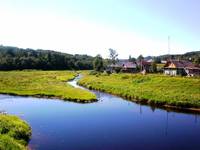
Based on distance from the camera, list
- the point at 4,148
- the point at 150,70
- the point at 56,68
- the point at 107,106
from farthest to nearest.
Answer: the point at 56,68 < the point at 150,70 < the point at 107,106 < the point at 4,148

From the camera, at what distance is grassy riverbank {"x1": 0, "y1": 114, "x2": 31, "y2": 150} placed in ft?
75.8

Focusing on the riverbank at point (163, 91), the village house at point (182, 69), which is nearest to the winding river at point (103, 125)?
the riverbank at point (163, 91)

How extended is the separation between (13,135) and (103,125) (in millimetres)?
12347

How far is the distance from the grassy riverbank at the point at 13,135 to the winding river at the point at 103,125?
3.10 ft

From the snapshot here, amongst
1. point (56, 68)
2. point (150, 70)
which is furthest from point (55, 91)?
point (56, 68)

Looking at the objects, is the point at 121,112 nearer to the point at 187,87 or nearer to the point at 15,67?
the point at 187,87

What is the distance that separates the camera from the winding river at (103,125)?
93.6 ft

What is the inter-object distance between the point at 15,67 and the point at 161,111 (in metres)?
115

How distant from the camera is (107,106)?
49969mm

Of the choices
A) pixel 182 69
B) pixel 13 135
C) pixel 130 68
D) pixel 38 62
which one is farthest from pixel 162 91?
pixel 38 62

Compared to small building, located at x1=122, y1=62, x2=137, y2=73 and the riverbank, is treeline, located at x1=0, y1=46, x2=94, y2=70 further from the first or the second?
the riverbank

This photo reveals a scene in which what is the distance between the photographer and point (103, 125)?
36062 millimetres

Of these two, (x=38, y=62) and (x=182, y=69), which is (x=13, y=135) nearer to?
(x=182, y=69)

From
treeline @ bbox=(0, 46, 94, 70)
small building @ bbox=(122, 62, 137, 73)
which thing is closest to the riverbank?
small building @ bbox=(122, 62, 137, 73)
